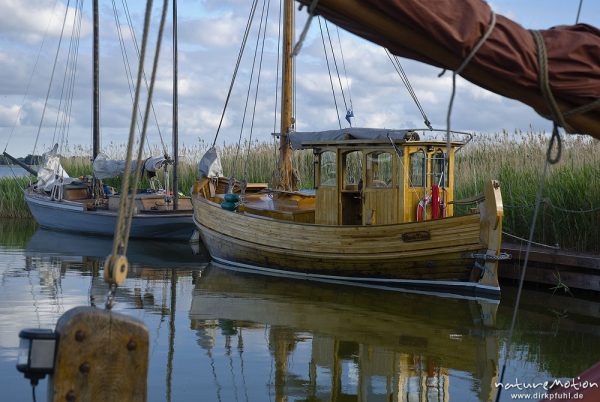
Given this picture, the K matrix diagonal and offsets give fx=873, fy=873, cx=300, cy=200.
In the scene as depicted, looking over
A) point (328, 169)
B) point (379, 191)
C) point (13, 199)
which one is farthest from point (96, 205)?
point (379, 191)

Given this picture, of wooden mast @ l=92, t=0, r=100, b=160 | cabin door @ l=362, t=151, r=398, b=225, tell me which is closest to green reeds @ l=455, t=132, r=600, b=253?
cabin door @ l=362, t=151, r=398, b=225

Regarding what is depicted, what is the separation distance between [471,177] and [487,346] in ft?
29.3

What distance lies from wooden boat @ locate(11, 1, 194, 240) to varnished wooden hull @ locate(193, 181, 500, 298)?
5.51m

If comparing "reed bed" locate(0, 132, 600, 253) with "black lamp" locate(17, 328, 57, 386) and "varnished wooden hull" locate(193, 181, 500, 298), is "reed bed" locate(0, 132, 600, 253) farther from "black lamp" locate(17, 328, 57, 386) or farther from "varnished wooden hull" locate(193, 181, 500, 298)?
"black lamp" locate(17, 328, 57, 386)

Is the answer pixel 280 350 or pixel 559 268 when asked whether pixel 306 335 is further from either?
pixel 559 268

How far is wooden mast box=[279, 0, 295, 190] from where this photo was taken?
685 inches

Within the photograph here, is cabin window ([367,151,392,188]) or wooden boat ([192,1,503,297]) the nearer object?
wooden boat ([192,1,503,297])

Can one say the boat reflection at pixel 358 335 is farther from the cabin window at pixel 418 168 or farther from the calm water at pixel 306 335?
the cabin window at pixel 418 168

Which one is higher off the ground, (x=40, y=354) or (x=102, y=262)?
(x=40, y=354)

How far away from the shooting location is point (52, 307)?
11406mm

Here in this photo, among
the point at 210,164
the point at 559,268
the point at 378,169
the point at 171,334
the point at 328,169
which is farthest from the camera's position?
the point at 210,164

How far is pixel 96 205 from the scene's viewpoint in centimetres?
2455

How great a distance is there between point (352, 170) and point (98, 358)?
1189cm

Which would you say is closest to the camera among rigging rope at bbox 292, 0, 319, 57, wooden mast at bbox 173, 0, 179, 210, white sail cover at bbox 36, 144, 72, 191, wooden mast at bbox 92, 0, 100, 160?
rigging rope at bbox 292, 0, 319, 57
